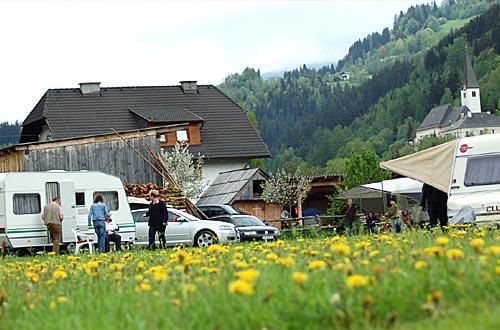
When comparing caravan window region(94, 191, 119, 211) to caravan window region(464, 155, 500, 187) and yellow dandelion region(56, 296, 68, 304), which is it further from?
yellow dandelion region(56, 296, 68, 304)

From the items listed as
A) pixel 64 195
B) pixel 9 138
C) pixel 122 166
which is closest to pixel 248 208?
pixel 122 166

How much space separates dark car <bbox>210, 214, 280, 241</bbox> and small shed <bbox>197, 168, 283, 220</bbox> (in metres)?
17.4

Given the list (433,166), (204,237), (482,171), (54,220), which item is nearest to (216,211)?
(204,237)

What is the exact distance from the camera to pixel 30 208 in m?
29.1

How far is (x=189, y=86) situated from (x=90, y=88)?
687cm

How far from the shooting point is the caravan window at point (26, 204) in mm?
28875

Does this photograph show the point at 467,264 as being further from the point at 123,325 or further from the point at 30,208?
the point at 30,208

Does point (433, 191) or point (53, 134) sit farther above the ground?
point (53, 134)

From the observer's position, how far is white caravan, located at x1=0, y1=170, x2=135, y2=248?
2870 cm

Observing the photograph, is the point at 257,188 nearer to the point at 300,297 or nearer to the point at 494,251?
the point at 494,251

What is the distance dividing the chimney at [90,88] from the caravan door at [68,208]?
40.2m

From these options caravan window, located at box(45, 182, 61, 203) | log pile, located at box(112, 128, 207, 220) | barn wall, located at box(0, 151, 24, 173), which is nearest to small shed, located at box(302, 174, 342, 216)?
log pile, located at box(112, 128, 207, 220)

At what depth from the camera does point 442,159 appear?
936 inches

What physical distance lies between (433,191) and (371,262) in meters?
16.6
